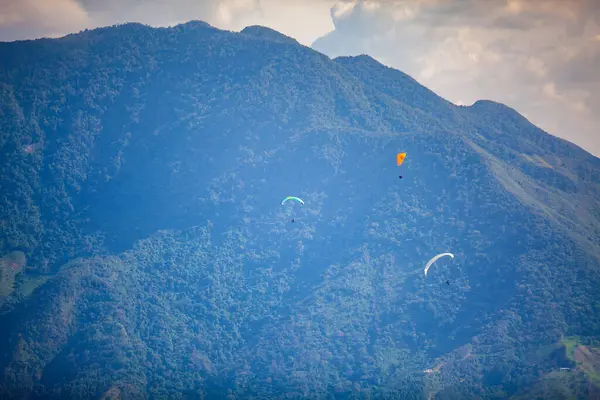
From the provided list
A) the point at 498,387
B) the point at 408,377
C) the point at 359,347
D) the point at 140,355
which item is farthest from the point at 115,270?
the point at 498,387

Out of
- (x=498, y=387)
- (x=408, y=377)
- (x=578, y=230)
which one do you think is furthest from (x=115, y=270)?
(x=578, y=230)

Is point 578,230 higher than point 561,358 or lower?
higher

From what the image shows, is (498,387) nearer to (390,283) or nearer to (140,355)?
(390,283)

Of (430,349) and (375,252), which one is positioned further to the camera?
(375,252)

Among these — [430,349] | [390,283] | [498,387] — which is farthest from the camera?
[390,283]

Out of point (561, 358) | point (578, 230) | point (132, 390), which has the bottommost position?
point (132, 390)

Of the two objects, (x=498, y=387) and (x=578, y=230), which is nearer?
(x=498, y=387)

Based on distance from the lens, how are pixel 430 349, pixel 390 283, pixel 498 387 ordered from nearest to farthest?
pixel 498 387 < pixel 430 349 < pixel 390 283

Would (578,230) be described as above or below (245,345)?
above

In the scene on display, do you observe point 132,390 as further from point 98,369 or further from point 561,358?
point 561,358
